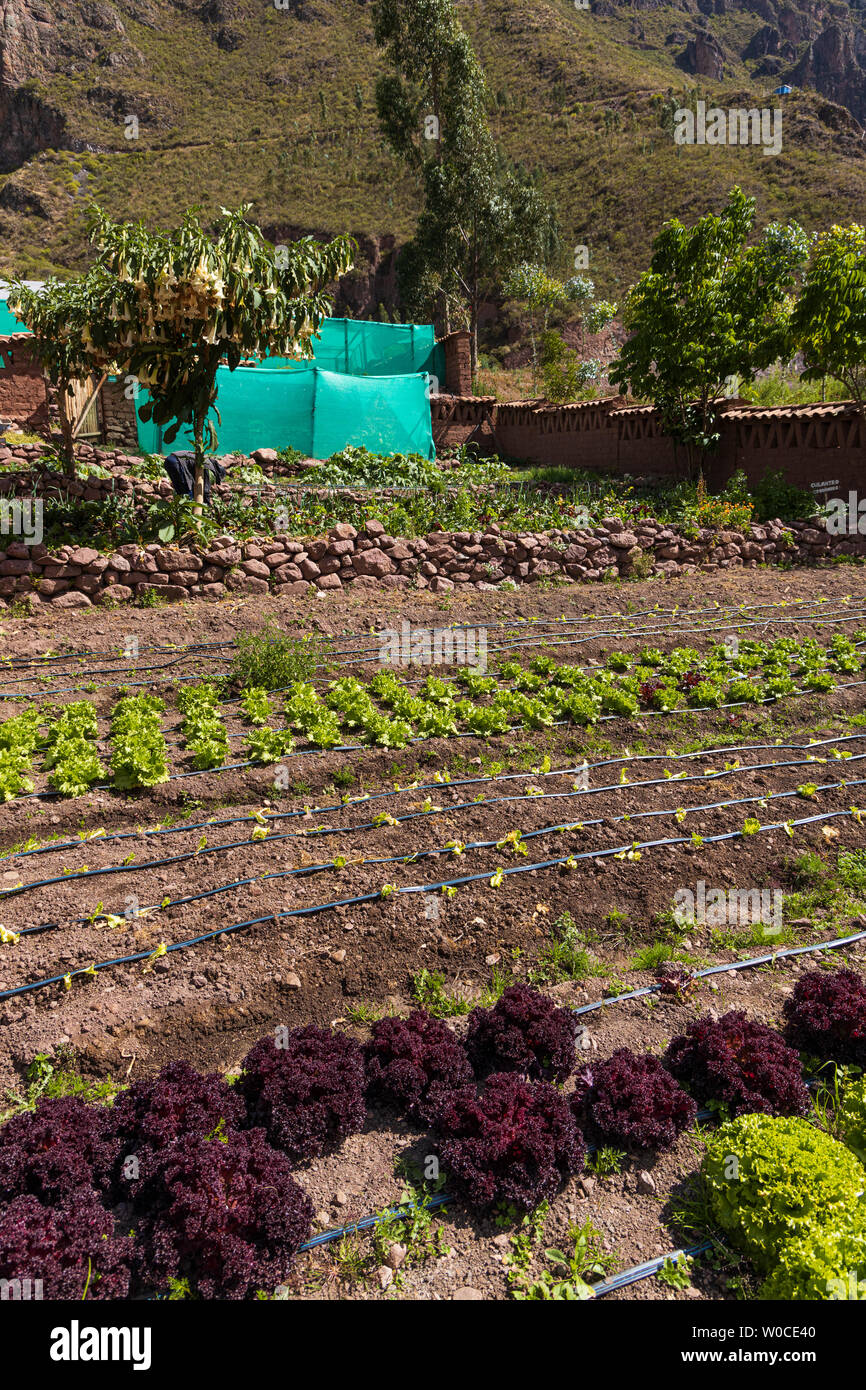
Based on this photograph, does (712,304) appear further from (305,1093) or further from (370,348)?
(305,1093)

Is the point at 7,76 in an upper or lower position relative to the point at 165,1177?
upper

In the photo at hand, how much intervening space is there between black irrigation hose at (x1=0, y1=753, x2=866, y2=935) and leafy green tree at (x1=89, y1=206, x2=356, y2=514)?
5.77 m

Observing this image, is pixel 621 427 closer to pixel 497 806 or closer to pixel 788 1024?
pixel 497 806

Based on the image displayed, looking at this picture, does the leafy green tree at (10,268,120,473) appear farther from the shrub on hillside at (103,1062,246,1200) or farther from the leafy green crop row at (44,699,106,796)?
the shrub on hillside at (103,1062,246,1200)

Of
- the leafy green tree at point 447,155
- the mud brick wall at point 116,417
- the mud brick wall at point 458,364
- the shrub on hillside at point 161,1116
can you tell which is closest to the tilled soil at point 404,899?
the shrub on hillside at point 161,1116

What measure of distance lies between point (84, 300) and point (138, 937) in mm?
8279

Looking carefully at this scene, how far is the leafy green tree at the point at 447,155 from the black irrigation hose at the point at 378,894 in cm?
2244

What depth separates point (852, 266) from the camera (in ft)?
40.8

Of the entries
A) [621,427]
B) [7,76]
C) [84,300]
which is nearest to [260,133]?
[7,76]

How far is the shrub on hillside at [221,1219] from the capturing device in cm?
256

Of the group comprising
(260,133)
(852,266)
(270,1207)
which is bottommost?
(270,1207)

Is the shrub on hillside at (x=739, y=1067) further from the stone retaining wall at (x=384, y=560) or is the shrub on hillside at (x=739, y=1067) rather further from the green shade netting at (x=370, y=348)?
the green shade netting at (x=370, y=348)

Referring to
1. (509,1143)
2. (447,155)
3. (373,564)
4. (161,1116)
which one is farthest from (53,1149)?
(447,155)

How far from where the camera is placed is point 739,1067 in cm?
328
